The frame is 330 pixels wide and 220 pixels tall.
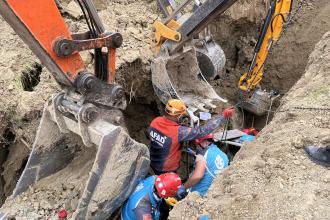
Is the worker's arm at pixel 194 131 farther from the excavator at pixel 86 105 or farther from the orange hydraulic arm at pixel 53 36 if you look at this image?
the orange hydraulic arm at pixel 53 36

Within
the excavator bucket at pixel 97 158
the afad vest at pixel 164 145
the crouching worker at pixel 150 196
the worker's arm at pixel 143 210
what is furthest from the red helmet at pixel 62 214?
the afad vest at pixel 164 145

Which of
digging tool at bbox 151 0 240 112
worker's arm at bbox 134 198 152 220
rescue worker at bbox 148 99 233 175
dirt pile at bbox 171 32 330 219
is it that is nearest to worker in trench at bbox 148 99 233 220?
rescue worker at bbox 148 99 233 175

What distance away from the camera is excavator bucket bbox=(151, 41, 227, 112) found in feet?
21.9

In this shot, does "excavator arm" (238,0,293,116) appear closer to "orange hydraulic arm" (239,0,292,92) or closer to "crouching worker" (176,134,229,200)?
"orange hydraulic arm" (239,0,292,92)

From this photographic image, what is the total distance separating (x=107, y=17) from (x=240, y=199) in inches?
179

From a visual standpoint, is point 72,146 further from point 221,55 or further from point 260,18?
point 260,18

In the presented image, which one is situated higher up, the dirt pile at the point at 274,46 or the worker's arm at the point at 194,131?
the worker's arm at the point at 194,131

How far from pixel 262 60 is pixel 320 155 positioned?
313 centimetres

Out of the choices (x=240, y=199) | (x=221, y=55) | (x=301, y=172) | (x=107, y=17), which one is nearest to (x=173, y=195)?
(x=240, y=199)

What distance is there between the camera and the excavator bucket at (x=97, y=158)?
14.9 feet

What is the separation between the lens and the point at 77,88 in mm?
4461

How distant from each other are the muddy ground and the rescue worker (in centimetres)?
105

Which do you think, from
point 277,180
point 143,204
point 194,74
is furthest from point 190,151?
point 277,180

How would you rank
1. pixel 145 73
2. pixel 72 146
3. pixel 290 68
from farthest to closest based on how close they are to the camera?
pixel 290 68 < pixel 145 73 < pixel 72 146
